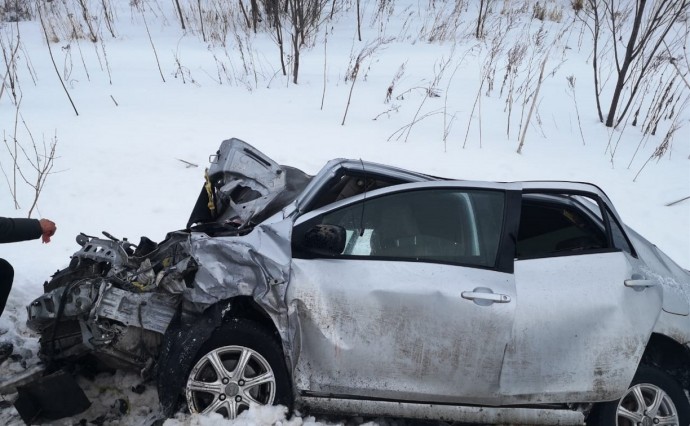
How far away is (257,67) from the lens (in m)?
10.7

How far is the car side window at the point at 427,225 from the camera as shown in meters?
3.49

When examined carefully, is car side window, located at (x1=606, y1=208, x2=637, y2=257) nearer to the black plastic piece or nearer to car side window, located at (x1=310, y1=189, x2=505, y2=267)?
car side window, located at (x1=310, y1=189, x2=505, y2=267)

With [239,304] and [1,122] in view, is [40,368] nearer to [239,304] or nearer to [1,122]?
[239,304]

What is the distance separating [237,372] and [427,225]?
1.40 meters

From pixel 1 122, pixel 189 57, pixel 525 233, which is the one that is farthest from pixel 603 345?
pixel 189 57

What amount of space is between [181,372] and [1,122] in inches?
234

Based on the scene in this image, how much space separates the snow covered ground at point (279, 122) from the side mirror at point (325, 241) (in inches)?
60.8

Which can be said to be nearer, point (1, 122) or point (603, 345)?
point (603, 345)

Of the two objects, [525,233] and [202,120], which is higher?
[525,233]

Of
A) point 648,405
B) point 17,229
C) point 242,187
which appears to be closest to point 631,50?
point 648,405

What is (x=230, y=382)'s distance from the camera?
3416 millimetres

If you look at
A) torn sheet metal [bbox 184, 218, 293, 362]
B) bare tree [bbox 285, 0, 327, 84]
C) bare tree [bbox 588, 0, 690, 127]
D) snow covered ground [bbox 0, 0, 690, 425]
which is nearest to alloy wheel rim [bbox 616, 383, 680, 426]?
torn sheet metal [bbox 184, 218, 293, 362]

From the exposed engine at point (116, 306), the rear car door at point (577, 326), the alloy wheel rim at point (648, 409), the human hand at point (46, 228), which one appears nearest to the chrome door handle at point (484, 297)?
the rear car door at point (577, 326)

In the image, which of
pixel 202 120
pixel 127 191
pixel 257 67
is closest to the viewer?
pixel 127 191
